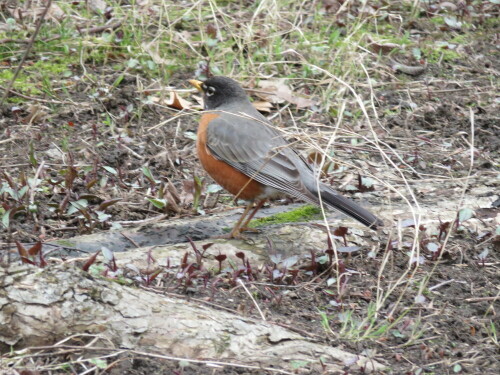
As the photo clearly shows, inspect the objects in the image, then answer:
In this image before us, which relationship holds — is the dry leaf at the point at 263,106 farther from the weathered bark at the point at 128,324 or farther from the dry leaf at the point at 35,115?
the weathered bark at the point at 128,324

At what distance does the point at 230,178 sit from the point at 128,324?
197cm

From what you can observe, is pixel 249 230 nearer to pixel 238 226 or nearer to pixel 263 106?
pixel 238 226

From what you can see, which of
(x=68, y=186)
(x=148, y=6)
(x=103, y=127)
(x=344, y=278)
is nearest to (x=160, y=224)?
(x=68, y=186)

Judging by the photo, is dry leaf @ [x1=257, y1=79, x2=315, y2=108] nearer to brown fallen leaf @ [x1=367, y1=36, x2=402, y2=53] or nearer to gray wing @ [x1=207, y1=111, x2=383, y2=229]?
brown fallen leaf @ [x1=367, y1=36, x2=402, y2=53]

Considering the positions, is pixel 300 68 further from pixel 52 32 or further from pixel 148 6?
pixel 52 32

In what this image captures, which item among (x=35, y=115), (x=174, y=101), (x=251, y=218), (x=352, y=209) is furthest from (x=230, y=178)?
(x=35, y=115)

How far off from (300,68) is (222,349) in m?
4.26

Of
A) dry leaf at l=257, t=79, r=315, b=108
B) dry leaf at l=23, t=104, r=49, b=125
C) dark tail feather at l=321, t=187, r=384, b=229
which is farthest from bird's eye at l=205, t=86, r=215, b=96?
dark tail feather at l=321, t=187, r=384, b=229

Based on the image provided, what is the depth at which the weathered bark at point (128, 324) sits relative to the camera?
302 centimetres

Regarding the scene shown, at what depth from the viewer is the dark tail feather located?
4.36 m

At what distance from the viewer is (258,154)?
16.3 feet

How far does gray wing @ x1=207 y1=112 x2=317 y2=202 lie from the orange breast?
1.3 inches

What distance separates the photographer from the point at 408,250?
4.34 metres

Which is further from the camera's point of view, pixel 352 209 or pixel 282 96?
pixel 282 96
